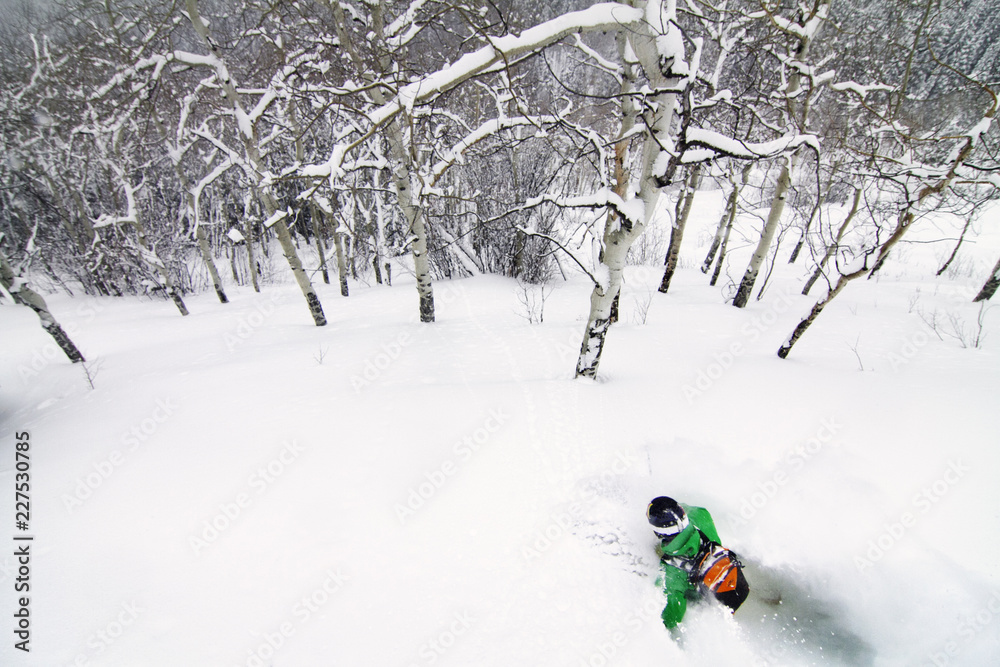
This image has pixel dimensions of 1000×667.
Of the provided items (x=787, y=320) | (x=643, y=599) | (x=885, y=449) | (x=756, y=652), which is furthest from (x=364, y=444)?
(x=787, y=320)

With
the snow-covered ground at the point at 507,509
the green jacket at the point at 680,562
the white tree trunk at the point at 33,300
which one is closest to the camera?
the snow-covered ground at the point at 507,509

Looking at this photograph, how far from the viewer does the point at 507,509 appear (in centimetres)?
281

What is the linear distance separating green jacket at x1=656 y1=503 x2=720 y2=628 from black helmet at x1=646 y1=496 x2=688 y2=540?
5 cm

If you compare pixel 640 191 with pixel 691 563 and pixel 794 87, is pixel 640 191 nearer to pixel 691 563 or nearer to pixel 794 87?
pixel 691 563

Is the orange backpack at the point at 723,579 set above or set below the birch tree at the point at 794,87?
below

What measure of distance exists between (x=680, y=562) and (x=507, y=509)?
122 cm

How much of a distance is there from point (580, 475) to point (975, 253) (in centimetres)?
2036

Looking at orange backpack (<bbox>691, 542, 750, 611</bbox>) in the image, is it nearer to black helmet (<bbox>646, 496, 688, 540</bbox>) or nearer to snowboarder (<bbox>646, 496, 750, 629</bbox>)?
snowboarder (<bbox>646, 496, 750, 629</bbox>)

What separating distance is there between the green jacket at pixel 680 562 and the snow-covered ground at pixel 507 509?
123 mm

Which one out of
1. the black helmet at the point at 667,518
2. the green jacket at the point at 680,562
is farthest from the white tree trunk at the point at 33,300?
the green jacket at the point at 680,562

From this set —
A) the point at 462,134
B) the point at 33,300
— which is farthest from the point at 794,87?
the point at 33,300

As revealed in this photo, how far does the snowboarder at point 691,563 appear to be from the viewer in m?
2.49

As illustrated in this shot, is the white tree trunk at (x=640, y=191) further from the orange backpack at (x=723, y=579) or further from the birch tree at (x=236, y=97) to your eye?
the birch tree at (x=236, y=97)

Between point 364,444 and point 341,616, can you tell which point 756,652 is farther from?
point 364,444
